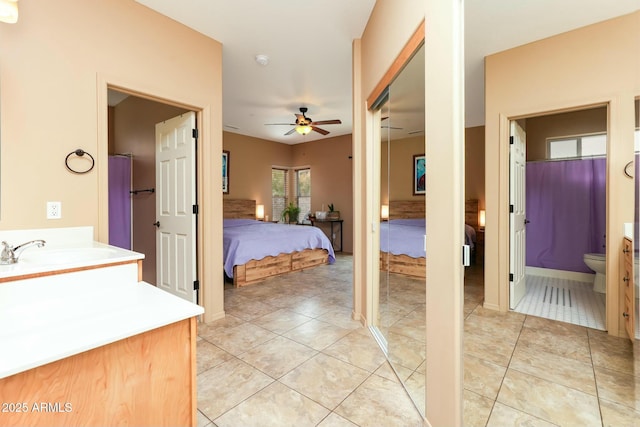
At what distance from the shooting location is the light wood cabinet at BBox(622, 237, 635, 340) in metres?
1.53

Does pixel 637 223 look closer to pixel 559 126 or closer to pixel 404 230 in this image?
pixel 559 126

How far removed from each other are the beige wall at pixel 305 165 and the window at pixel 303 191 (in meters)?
0.18

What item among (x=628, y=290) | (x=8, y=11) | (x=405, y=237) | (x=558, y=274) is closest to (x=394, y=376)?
(x=405, y=237)

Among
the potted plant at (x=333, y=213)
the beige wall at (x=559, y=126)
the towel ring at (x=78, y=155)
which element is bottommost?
the potted plant at (x=333, y=213)

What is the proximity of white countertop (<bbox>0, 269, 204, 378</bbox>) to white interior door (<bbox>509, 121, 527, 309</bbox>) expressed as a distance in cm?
259

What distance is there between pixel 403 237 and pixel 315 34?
2.11 m

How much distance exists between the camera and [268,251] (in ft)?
14.8

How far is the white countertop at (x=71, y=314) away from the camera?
0.83 m

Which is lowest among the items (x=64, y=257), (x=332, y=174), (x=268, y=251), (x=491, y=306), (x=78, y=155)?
(x=491, y=306)

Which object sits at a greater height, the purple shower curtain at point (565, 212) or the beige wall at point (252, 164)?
the beige wall at point (252, 164)

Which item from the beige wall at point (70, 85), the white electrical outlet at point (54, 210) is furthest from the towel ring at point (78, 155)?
the white electrical outlet at point (54, 210)

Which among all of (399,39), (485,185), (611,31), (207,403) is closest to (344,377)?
(207,403)

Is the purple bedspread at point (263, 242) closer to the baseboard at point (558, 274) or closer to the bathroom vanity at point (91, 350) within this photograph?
the bathroom vanity at point (91, 350)

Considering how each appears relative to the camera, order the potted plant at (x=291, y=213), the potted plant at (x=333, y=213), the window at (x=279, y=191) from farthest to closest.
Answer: the window at (x=279, y=191), the potted plant at (x=291, y=213), the potted plant at (x=333, y=213)
